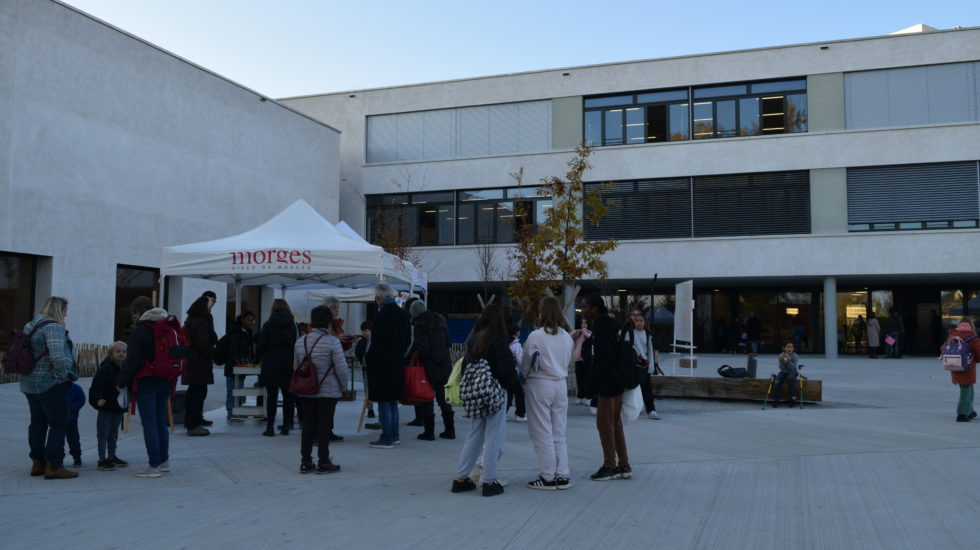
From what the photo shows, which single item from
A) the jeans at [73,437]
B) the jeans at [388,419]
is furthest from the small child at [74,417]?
the jeans at [388,419]

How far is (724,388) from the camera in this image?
46.0ft

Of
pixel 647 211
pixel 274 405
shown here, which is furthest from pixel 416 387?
pixel 647 211

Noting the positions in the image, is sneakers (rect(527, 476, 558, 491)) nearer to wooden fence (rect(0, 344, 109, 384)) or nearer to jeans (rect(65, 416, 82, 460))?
jeans (rect(65, 416, 82, 460))

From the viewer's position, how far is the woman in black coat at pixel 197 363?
1016 cm

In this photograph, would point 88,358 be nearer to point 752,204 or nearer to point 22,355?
point 22,355

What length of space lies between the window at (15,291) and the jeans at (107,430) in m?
12.0

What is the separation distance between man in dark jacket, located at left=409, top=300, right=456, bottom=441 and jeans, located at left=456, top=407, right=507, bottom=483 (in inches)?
114

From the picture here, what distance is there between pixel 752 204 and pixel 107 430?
24.8 meters

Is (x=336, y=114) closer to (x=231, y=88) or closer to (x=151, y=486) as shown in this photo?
(x=231, y=88)

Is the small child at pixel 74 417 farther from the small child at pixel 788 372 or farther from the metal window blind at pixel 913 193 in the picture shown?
the metal window blind at pixel 913 193

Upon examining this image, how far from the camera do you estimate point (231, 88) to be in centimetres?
2500

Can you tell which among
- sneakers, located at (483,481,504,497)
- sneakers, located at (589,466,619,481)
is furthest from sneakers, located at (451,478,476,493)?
sneakers, located at (589,466,619,481)

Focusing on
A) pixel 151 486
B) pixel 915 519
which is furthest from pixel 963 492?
pixel 151 486

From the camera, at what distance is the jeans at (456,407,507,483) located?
6.83 meters
